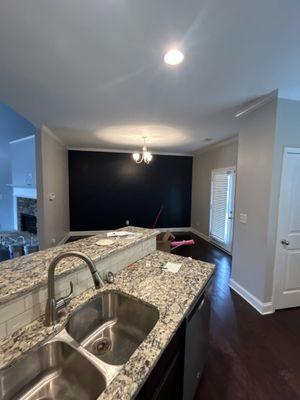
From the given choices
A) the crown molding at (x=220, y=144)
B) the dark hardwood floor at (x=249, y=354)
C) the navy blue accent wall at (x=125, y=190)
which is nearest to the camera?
the dark hardwood floor at (x=249, y=354)

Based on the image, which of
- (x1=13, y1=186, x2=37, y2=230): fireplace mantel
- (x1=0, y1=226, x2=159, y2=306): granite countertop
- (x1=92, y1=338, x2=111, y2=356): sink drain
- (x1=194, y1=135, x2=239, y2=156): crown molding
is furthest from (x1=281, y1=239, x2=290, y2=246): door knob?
(x1=13, y1=186, x2=37, y2=230): fireplace mantel

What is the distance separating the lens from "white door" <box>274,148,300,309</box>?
2205 mm

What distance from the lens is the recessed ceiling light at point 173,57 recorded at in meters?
1.47

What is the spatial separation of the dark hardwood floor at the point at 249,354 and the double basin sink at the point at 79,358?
883 millimetres

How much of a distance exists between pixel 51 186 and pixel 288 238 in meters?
4.13

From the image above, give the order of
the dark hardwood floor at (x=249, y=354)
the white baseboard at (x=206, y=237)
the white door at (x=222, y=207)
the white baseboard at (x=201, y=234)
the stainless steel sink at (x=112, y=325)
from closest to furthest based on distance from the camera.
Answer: the stainless steel sink at (x=112, y=325) → the dark hardwood floor at (x=249, y=354) → the white door at (x=222, y=207) → the white baseboard at (x=206, y=237) → the white baseboard at (x=201, y=234)

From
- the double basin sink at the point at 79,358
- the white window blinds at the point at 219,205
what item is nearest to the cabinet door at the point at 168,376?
the double basin sink at the point at 79,358

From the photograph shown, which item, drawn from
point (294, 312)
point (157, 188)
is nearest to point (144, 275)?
point (294, 312)

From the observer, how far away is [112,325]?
47.2 inches

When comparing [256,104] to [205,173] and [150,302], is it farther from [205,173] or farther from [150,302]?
[205,173]

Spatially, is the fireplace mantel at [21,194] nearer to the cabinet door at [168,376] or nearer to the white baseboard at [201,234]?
the white baseboard at [201,234]

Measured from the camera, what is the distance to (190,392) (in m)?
1.23

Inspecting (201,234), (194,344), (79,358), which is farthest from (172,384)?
(201,234)

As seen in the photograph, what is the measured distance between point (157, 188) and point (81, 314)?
17.0ft
